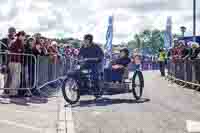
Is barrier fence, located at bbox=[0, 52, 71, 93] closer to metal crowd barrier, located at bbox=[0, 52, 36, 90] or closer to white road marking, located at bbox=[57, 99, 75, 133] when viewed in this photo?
metal crowd barrier, located at bbox=[0, 52, 36, 90]

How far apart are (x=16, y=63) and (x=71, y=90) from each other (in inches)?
73.2

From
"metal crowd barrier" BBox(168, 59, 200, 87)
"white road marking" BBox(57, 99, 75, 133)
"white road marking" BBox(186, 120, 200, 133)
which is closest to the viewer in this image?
"white road marking" BBox(57, 99, 75, 133)

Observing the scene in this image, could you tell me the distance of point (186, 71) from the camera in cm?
1939

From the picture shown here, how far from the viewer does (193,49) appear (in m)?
18.6

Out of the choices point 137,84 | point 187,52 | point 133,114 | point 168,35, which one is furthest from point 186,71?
point 168,35

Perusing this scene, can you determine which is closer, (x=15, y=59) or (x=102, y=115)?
(x=102, y=115)

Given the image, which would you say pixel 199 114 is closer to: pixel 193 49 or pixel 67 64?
pixel 193 49

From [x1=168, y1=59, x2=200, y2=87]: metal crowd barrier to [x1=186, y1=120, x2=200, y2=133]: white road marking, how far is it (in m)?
7.73

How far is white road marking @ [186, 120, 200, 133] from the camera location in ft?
27.5

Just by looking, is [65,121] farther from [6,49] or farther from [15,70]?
[6,49]

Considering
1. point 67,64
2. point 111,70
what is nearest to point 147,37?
point 67,64

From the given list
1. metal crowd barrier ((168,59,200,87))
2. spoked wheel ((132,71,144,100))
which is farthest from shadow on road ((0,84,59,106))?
metal crowd barrier ((168,59,200,87))

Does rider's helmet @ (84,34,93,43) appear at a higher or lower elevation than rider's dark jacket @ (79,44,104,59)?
higher

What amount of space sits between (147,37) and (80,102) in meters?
88.2
